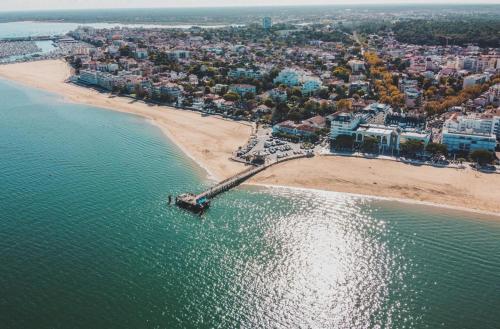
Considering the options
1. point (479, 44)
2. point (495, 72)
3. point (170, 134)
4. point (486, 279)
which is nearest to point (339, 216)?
point (486, 279)

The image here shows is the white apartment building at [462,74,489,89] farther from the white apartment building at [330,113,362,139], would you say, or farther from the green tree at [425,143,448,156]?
the white apartment building at [330,113,362,139]

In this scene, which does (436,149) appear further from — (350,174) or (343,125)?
(350,174)

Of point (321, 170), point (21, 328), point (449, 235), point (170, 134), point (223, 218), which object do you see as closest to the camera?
point (21, 328)

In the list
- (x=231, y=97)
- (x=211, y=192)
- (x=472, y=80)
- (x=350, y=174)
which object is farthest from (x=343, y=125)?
(x=472, y=80)

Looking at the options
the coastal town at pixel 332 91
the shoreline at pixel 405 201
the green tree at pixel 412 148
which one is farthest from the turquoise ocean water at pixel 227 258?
the coastal town at pixel 332 91

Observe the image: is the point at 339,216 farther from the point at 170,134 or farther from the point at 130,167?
the point at 170,134

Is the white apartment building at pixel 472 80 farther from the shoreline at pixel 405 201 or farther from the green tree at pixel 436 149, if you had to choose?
the shoreline at pixel 405 201
